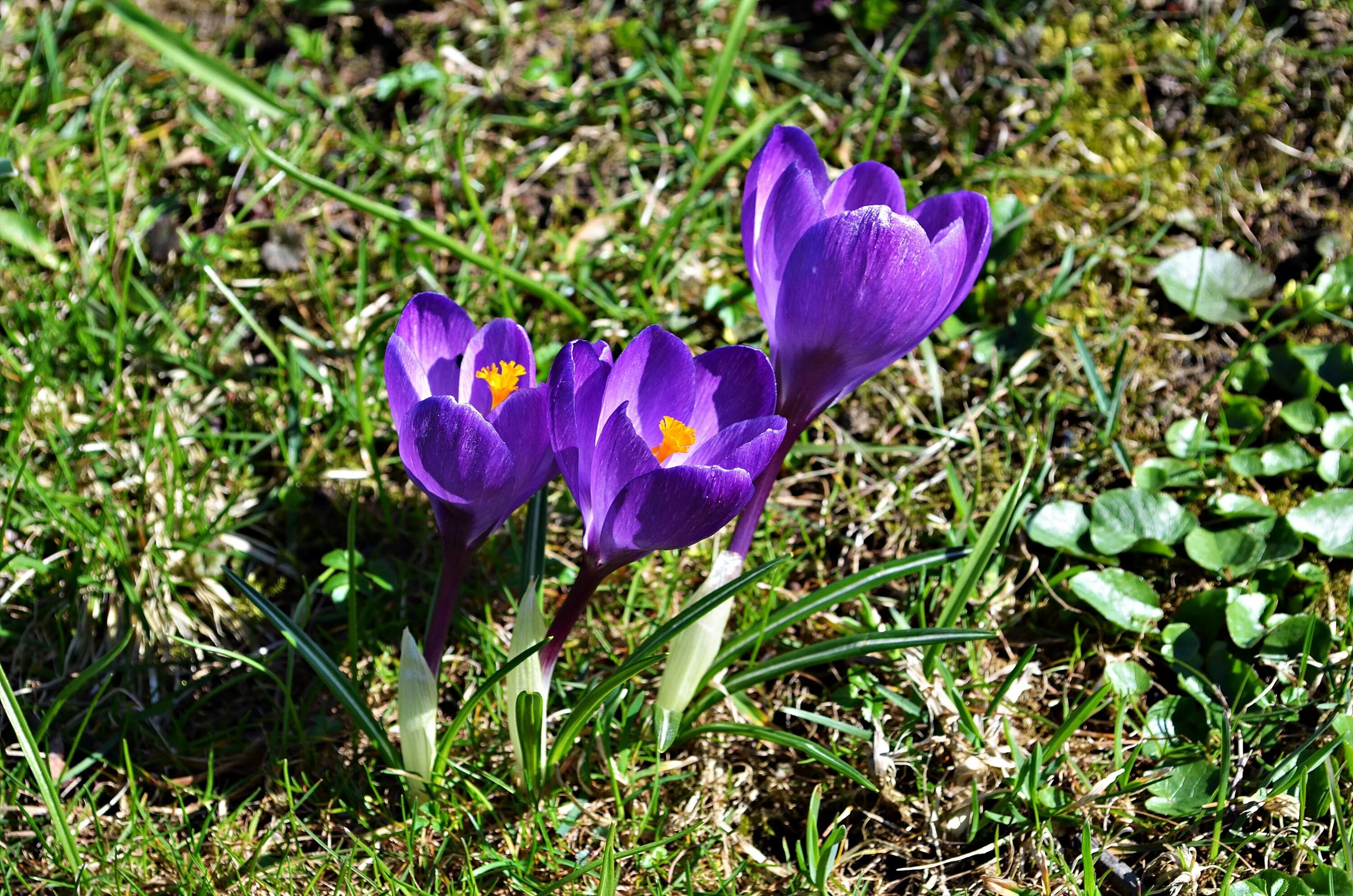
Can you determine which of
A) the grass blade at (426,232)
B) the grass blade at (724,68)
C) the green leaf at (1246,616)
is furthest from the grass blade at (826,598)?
the grass blade at (724,68)

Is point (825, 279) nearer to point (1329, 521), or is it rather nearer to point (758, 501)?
point (758, 501)

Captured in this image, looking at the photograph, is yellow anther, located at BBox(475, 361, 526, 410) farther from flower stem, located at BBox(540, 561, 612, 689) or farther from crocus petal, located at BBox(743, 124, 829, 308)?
crocus petal, located at BBox(743, 124, 829, 308)

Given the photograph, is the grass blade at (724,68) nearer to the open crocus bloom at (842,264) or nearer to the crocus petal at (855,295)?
the open crocus bloom at (842,264)

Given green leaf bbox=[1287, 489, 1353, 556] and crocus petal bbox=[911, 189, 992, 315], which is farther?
green leaf bbox=[1287, 489, 1353, 556]

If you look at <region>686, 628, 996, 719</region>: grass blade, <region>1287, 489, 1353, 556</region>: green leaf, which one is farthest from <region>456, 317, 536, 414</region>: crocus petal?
<region>1287, 489, 1353, 556</region>: green leaf

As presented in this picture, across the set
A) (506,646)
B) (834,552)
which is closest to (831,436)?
(834,552)
